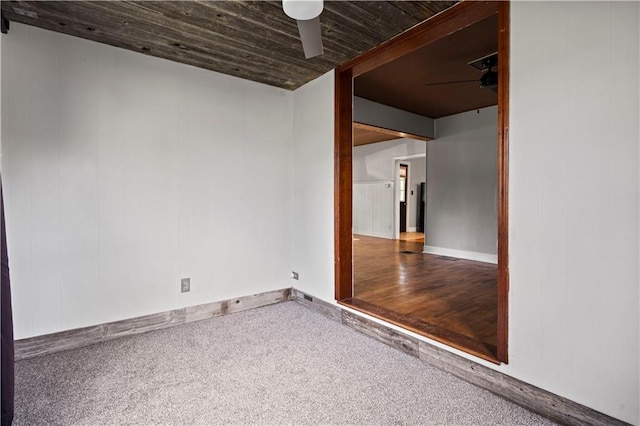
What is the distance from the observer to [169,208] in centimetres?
288

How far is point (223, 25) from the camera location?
89.2 inches

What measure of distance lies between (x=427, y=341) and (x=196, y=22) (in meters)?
2.76

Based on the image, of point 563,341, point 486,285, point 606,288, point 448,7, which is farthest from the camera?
point 486,285

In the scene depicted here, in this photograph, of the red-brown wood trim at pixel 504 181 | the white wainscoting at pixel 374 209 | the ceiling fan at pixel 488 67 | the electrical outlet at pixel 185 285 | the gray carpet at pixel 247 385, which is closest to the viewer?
the gray carpet at pixel 247 385

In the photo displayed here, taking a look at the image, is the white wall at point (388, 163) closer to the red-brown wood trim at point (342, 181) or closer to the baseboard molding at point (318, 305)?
the red-brown wood trim at point (342, 181)

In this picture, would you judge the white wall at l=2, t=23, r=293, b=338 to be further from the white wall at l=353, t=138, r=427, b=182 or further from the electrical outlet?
the white wall at l=353, t=138, r=427, b=182

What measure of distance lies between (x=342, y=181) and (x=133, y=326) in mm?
2239

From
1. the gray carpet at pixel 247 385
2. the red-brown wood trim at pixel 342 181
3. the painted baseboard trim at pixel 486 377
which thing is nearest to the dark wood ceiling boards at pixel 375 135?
the red-brown wood trim at pixel 342 181

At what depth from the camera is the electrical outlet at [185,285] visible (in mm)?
2953

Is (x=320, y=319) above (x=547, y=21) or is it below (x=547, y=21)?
below

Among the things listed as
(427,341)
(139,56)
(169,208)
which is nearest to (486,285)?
(427,341)

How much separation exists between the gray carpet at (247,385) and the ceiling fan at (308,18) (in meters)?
2.00

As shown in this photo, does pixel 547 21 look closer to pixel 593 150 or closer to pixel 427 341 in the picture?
pixel 593 150

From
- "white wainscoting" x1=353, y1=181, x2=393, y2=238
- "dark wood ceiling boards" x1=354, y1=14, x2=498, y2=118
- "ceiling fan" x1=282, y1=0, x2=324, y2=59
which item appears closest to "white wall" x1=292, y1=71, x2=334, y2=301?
"dark wood ceiling boards" x1=354, y1=14, x2=498, y2=118
